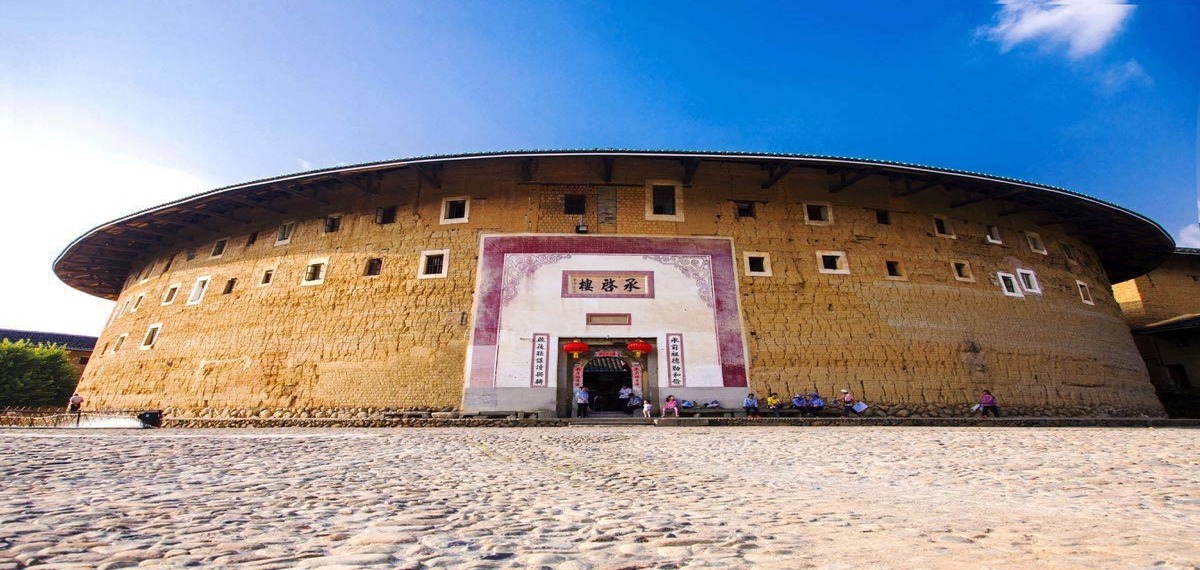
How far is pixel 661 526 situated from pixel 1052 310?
18.5 metres

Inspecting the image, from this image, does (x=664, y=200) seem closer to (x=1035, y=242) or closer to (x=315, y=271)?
(x=315, y=271)

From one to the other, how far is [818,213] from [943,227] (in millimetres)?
4120

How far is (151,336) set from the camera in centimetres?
1592

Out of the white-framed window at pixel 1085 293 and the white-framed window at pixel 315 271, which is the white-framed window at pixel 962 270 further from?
the white-framed window at pixel 315 271

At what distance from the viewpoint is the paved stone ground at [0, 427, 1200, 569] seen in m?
1.77

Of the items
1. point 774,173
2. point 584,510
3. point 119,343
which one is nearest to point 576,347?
point 774,173

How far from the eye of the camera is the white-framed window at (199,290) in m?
15.9

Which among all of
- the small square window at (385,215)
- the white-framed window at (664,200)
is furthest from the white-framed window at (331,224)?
the white-framed window at (664,200)

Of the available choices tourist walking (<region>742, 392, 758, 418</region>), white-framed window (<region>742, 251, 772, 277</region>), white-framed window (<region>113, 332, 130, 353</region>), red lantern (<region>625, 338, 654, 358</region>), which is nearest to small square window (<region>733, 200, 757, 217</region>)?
white-framed window (<region>742, 251, 772, 277</region>)

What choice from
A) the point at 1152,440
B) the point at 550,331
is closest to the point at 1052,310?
the point at 1152,440

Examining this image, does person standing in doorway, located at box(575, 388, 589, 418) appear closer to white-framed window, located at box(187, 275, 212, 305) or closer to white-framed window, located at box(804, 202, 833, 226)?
white-framed window, located at box(804, 202, 833, 226)

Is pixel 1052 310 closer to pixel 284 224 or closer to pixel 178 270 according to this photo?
pixel 284 224

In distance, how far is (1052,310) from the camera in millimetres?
15078

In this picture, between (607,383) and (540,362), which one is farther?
(607,383)
